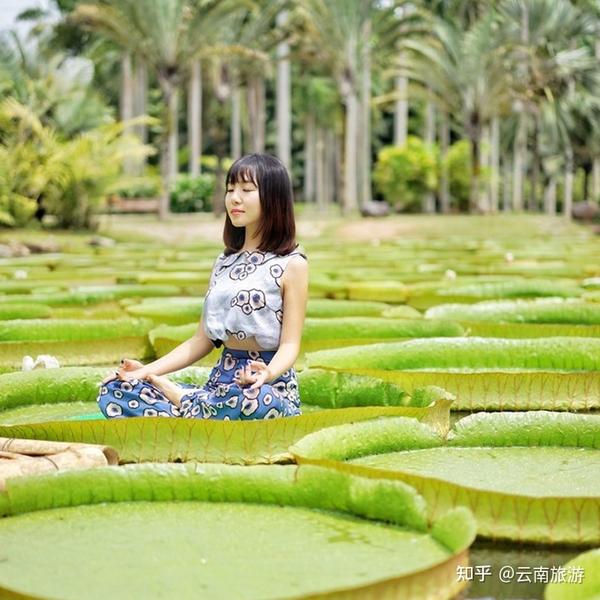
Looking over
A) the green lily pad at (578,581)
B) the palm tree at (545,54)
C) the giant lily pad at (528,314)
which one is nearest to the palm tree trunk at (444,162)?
the palm tree at (545,54)

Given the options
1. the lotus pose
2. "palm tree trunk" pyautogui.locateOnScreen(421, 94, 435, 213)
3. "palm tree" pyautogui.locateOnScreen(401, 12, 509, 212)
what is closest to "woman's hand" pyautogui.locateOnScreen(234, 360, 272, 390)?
the lotus pose

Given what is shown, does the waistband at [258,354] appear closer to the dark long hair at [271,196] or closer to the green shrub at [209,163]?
the dark long hair at [271,196]

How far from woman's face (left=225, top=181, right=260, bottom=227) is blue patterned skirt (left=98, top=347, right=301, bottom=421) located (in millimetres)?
387

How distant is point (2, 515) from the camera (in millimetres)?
2338

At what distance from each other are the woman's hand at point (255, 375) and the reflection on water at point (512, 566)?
84 cm

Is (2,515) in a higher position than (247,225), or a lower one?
lower

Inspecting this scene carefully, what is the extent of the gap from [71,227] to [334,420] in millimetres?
16425

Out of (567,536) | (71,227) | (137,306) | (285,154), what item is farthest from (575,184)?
(567,536)

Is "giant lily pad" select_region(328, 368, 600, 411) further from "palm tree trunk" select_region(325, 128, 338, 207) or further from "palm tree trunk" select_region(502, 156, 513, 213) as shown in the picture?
"palm tree trunk" select_region(502, 156, 513, 213)

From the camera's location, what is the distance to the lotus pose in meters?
3.07

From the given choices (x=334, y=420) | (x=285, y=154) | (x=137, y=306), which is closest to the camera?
(x=334, y=420)

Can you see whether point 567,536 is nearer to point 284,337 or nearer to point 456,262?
point 284,337

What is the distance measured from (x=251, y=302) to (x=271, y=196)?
0.31 metres

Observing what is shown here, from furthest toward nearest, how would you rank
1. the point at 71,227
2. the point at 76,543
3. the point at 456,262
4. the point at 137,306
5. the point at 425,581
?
the point at 71,227 < the point at 456,262 < the point at 137,306 < the point at 76,543 < the point at 425,581
